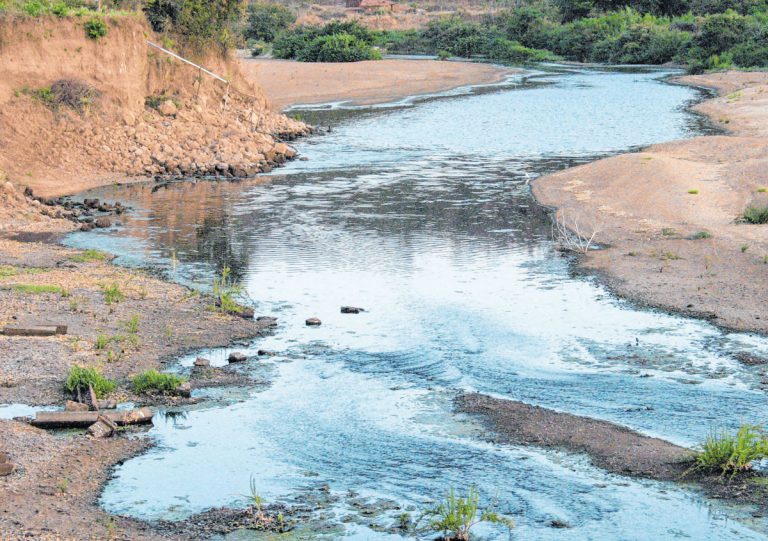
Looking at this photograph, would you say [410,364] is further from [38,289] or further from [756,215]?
[756,215]

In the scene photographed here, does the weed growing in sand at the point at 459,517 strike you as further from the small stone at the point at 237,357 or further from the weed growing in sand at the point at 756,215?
the weed growing in sand at the point at 756,215

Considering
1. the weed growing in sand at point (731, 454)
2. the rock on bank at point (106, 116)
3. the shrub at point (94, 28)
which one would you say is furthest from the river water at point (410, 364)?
the shrub at point (94, 28)

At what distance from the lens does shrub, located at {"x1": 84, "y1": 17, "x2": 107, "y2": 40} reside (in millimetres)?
26344

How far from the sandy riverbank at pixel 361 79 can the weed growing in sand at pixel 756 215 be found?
26.8 metres

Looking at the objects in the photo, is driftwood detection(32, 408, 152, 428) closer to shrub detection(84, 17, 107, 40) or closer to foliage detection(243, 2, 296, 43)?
shrub detection(84, 17, 107, 40)

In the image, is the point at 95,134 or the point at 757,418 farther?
the point at 95,134

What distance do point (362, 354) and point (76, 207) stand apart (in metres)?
11.2

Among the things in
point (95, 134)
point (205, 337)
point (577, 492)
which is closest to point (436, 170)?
point (95, 134)

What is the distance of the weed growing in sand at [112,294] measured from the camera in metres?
13.7

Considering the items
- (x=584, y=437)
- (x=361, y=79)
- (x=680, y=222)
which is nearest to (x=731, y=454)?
(x=584, y=437)

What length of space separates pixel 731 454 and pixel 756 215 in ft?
33.8

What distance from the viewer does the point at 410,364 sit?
39.1ft

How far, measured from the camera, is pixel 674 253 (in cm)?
1669

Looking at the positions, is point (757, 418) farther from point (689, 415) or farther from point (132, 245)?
point (132, 245)
